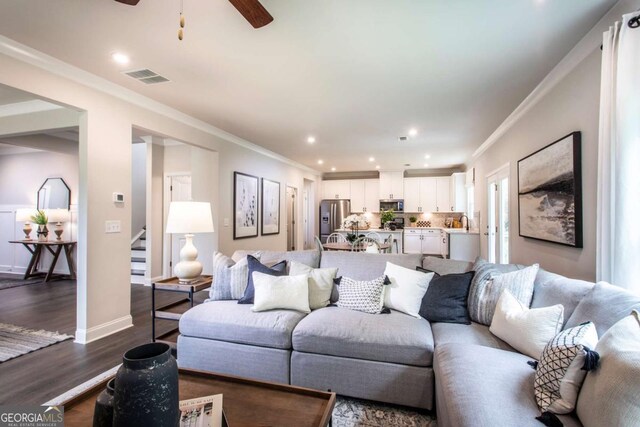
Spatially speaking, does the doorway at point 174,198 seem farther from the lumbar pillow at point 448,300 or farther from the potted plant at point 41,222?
the lumbar pillow at point 448,300

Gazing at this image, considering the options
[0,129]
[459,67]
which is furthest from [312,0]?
[0,129]

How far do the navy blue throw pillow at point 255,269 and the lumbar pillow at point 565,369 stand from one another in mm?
1940

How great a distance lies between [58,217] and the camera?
5.74 m

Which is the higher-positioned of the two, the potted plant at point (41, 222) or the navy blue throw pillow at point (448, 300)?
the potted plant at point (41, 222)

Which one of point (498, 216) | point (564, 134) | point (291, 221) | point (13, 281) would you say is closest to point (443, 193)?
point (498, 216)

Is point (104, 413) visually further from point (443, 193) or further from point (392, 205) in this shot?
point (443, 193)

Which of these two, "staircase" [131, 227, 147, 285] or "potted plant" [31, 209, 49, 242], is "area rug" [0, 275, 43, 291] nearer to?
"potted plant" [31, 209, 49, 242]

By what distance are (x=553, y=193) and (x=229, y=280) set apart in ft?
10.1

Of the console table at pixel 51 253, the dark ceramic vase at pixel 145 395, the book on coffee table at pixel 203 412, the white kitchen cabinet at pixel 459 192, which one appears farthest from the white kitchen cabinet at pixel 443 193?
the console table at pixel 51 253

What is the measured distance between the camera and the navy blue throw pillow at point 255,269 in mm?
2545

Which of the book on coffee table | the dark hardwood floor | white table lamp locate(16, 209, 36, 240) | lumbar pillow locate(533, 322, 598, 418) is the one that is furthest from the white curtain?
white table lamp locate(16, 209, 36, 240)

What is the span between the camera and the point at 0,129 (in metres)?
3.73

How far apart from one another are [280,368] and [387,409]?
775 millimetres

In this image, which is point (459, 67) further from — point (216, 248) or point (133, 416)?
point (216, 248)
